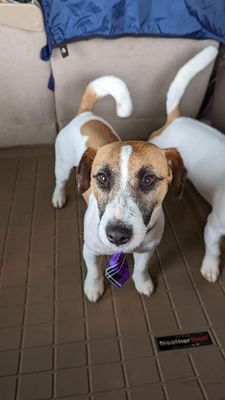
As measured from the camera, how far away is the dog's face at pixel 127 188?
912mm

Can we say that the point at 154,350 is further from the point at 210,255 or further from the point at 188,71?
the point at 188,71

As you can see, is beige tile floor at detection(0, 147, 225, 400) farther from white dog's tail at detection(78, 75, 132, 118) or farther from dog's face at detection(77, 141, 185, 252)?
white dog's tail at detection(78, 75, 132, 118)

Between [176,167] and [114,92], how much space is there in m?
0.52

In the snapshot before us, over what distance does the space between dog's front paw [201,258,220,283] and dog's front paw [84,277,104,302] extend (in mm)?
399

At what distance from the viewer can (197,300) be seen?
1.33 m

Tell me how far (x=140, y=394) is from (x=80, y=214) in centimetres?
83

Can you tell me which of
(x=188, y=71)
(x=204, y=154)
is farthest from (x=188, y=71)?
(x=204, y=154)

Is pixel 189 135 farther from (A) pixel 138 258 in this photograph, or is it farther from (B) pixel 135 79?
(A) pixel 138 258

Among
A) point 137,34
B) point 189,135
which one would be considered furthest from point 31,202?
point 137,34

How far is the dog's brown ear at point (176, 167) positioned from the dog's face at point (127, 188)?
0.04 metres

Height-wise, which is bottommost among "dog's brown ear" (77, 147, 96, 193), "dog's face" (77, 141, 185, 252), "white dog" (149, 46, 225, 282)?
"dog's face" (77, 141, 185, 252)

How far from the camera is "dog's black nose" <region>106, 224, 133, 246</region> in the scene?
90cm

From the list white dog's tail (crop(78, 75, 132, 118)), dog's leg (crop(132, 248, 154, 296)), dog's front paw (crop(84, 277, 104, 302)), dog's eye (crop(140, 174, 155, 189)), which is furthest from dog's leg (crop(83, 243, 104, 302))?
white dog's tail (crop(78, 75, 132, 118))

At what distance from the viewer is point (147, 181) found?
0.96m
